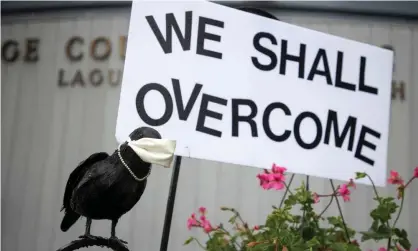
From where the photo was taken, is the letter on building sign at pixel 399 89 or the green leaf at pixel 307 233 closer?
the green leaf at pixel 307 233

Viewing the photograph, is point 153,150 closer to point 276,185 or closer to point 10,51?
point 276,185

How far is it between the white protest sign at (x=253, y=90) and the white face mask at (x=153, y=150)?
15cm

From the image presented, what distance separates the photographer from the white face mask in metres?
0.57

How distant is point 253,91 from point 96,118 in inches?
32.4

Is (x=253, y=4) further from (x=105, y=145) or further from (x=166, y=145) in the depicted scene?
(x=166, y=145)

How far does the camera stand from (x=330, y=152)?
0.93 metres

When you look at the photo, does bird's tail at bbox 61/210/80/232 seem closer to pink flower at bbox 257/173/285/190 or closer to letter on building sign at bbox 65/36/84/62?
pink flower at bbox 257/173/285/190

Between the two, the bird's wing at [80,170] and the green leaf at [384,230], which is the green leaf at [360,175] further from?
the bird's wing at [80,170]

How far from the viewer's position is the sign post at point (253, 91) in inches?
31.3

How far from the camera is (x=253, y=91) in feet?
2.90

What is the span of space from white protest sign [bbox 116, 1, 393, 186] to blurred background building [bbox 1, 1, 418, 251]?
0.57 m

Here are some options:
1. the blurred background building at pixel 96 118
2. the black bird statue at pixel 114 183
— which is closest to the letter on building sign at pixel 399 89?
the blurred background building at pixel 96 118

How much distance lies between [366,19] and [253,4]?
1.21ft

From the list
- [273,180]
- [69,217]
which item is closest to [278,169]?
[273,180]
